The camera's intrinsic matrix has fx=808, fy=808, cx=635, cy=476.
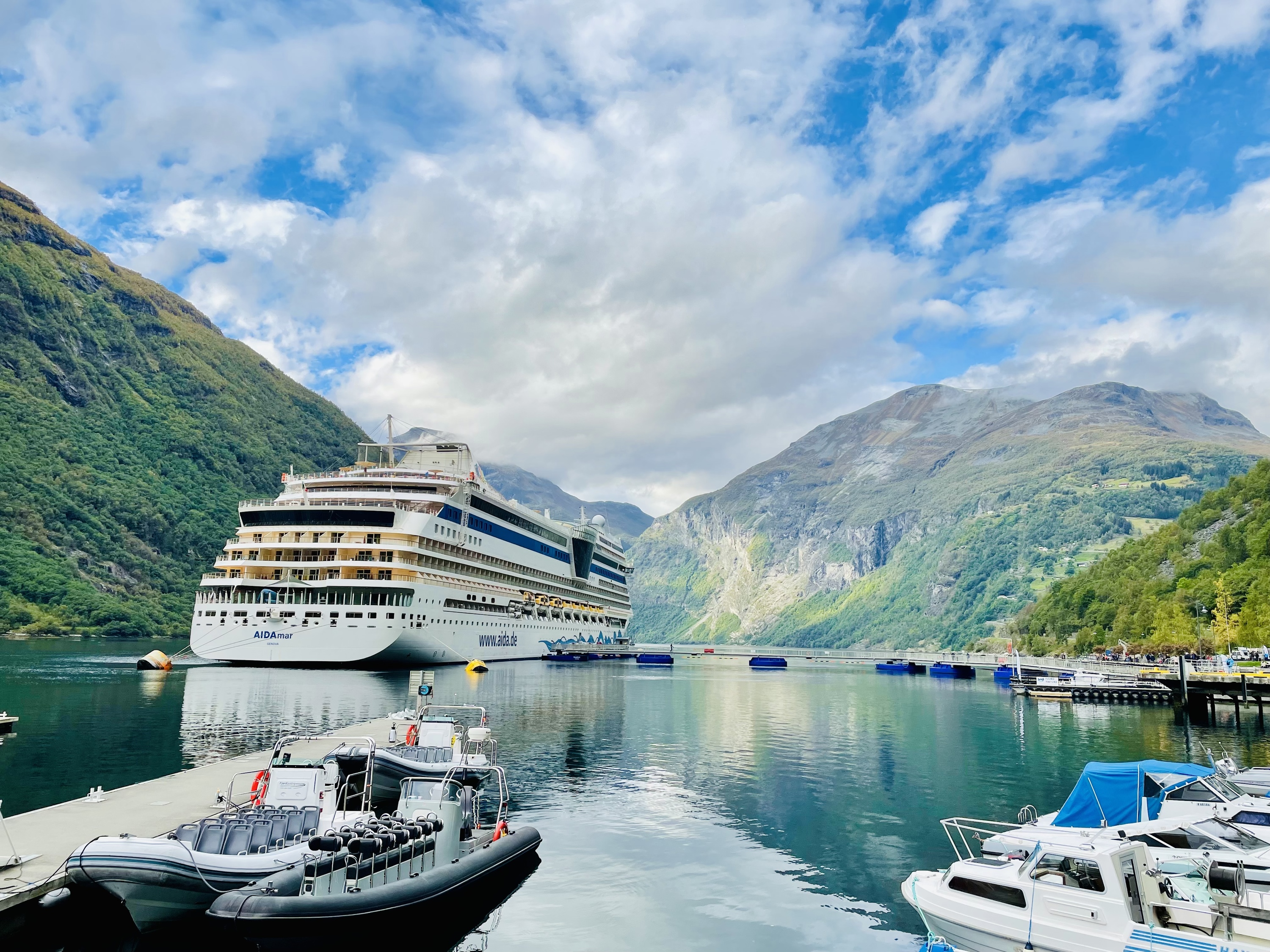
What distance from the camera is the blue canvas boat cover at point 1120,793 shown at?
20391 mm

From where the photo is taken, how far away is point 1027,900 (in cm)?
1489

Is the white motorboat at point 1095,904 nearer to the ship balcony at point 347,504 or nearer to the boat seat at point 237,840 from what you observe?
the boat seat at point 237,840

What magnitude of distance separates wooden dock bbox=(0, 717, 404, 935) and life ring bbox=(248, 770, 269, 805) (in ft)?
2.61

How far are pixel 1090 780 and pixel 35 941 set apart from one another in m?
23.6

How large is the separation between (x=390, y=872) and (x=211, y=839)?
3513mm

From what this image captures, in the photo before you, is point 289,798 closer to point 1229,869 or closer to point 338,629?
point 1229,869

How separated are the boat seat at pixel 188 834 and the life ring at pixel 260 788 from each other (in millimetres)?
2728

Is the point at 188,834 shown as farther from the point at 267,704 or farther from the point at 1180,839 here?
the point at 267,704

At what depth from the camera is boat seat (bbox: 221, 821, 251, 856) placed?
15539mm

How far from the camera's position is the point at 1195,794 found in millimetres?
21219

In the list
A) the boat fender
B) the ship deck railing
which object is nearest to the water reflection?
the ship deck railing

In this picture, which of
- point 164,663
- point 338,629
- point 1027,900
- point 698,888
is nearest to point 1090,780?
point 1027,900

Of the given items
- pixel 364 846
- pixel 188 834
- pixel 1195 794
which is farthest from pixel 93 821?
pixel 1195 794

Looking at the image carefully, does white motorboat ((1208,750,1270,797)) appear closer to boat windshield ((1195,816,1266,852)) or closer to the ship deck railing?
boat windshield ((1195,816,1266,852))
